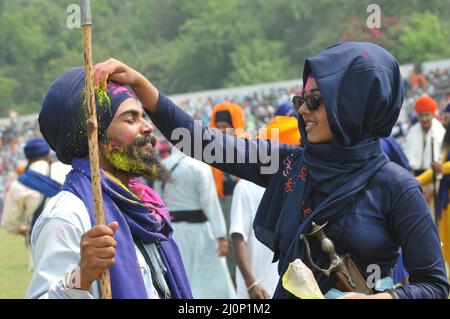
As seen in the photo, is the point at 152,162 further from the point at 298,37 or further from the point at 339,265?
the point at 298,37

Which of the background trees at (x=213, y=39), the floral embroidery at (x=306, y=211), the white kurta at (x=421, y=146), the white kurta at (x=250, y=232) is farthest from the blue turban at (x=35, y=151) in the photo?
the background trees at (x=213, y=39)

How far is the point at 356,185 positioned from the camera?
3551 mm

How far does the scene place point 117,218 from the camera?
145 inches

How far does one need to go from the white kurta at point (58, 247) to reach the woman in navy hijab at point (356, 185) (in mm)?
499

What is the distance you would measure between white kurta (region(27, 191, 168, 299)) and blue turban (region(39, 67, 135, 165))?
0.27 m

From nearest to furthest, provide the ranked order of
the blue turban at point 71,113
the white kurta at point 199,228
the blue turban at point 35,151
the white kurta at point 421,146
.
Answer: the blue turban at point 71,113 → the white kurta at point 199,228 → the blue turban at point 35,151 → the white kurta at point 421,146

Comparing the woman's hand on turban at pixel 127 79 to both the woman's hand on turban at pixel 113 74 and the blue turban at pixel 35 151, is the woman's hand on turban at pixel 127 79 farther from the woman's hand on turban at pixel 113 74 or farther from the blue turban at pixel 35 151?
the blue turban at pixel 35 151

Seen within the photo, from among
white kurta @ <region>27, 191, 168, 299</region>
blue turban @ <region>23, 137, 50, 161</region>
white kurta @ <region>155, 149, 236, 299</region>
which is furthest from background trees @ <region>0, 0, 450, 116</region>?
white kurta @ <region>27, 191, 168, 299</region>

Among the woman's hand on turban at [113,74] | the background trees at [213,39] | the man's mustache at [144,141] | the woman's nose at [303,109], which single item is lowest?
the background trees at [213,39]

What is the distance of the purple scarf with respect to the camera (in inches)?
140

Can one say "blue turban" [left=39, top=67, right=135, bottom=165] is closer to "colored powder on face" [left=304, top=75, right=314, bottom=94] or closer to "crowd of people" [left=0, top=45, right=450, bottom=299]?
"crowd of people" [left=0, top=45, right=450, bottom=299]

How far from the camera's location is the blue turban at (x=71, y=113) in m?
3.78

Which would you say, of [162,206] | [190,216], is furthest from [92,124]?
[190,216]

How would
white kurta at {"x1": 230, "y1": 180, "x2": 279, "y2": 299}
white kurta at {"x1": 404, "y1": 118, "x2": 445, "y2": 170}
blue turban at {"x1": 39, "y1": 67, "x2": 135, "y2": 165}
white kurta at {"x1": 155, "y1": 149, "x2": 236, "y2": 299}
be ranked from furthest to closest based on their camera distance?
white kurta at {"x1": 404, "y1": 118, "x2": 445, "y2": 170}, white kurta at {"x1": 155, "y1": 149, "x2": 236, "y2": 299}, white kurta at {"x1": 230, "y1": 180, "x2": 279, "y2": 299}, blue turban at {"x1": 39, "y1": 67, "x2": 135, "y2": 165}
